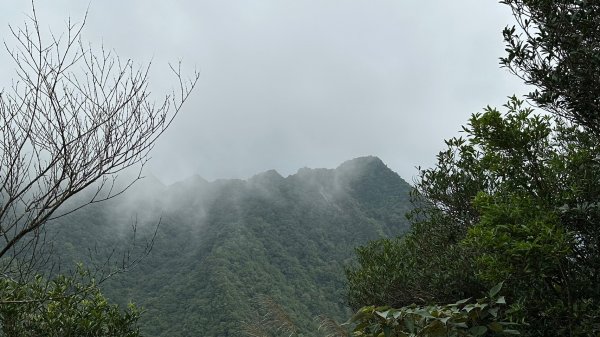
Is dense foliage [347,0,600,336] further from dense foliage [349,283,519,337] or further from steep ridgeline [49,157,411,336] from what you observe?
steep ridgeline [49,157,411,336]

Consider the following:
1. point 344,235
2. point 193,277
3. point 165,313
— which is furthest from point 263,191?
point 165,313

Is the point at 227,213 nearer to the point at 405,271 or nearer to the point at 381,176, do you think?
the point at 381,176

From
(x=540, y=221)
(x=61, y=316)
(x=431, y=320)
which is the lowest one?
(x=431, y=320)

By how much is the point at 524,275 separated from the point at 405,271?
5410 mm

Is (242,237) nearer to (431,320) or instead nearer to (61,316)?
(61,316)

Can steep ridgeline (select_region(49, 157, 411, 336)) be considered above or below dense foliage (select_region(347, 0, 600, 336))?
above

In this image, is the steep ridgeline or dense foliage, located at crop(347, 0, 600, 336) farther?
the steep ridgeline

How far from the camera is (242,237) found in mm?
50469

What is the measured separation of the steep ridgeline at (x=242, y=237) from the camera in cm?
3309

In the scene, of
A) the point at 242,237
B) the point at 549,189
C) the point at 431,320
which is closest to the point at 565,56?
the point at 549,189

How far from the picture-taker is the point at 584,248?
4520mm

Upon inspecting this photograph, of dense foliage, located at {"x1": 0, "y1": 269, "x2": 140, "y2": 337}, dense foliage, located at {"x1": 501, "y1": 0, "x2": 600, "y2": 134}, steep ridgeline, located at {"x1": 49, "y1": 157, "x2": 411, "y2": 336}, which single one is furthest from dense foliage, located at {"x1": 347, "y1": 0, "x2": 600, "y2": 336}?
steep ridgeline, located at {"x1": 49, "y1": 157, "x2": 411, "y2": 336}

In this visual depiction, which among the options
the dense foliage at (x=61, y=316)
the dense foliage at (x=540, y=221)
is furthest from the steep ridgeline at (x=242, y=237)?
the dense foliage at (x=540, y=221)

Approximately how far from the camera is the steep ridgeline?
109 feet
